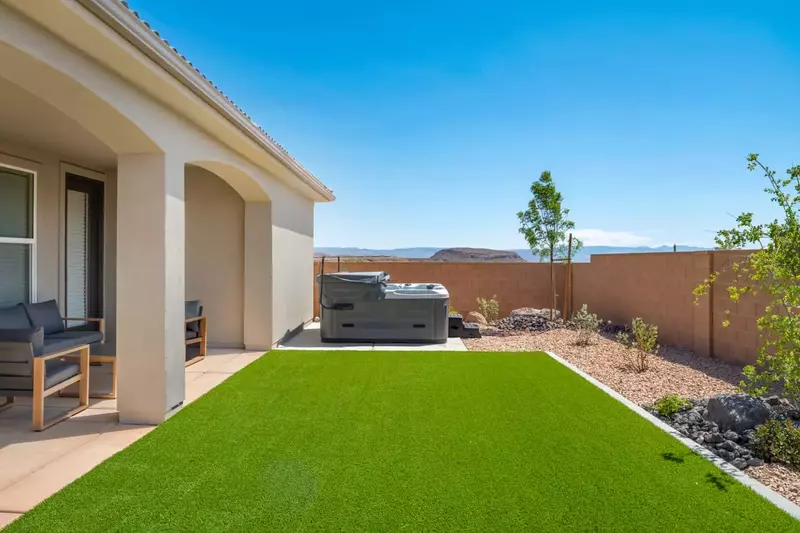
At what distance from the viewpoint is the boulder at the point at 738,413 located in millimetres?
4043

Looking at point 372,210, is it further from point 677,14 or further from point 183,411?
point 183,411

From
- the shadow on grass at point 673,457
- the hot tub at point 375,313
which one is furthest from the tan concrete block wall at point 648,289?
the shadow on grass at point 673,457

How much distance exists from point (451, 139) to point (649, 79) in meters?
5.25

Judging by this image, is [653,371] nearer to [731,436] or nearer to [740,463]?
[731,436]

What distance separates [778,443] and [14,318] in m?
7.00

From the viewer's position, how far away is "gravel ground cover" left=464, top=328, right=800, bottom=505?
3.35 m

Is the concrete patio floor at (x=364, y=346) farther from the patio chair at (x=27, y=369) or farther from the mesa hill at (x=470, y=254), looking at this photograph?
the mesa hill at (x=470, y=254)

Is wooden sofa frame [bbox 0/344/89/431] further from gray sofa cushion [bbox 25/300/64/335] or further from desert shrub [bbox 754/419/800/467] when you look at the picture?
desert shrub [bbox 754/419/800/467]

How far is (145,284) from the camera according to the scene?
4.20 meters

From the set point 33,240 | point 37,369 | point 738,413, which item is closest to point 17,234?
point 33,240

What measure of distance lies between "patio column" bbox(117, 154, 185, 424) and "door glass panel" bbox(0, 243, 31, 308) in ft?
6.97

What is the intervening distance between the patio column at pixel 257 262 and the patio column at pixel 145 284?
10.4 ft

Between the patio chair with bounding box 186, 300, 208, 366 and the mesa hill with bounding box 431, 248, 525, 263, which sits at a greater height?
the mesa hill with bounding box 431, 248, 525, 263

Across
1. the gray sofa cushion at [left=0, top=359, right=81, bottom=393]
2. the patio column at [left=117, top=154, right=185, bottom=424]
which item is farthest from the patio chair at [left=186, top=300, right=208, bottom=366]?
the patio column at [left=117, top=154, right=185, bottom=424]
